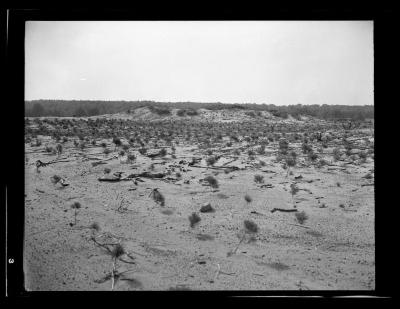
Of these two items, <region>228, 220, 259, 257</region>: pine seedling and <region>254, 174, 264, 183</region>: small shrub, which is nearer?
<region>228, 220, 259, 257</region>: pine seedling

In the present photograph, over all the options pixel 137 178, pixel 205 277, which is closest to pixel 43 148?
pixel 137 178

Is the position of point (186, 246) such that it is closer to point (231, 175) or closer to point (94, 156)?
point (231, 175)

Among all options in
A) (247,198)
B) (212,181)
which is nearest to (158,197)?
(212,181)

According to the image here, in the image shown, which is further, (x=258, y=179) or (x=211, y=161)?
(x=211, y=161)

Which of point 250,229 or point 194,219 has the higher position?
point 194,219

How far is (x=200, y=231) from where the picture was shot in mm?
5453

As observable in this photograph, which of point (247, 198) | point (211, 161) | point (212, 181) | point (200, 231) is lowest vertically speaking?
point (200, 231)

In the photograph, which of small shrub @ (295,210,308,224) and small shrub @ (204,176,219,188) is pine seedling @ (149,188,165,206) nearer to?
small shrub @ (204,176,219,188)

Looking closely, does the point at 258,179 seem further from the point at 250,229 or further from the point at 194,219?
the point at 194,219

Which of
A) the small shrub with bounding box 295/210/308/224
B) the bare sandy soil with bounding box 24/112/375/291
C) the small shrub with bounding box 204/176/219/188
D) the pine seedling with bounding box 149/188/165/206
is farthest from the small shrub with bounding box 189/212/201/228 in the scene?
the small shrub with bounding box 204/176/219/188

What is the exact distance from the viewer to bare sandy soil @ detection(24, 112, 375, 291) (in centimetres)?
422
